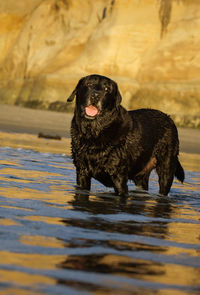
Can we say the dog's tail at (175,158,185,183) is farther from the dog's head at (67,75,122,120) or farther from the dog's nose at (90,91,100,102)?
the dog's nose at (90,91,100,102)

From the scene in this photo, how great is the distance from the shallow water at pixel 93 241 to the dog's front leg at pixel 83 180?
15 centimetres

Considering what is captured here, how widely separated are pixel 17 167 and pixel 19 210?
4361 millimetres

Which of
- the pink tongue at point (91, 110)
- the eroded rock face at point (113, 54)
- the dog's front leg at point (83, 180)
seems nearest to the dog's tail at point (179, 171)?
the dog's front leg at point (83, 180)

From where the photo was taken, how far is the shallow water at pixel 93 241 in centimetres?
367

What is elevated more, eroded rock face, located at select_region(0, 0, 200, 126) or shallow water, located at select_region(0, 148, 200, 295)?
eroded rock face, located at select_region(0, 0, 200, 126)

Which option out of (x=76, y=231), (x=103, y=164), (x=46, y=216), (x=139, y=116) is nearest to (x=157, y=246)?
(x=76, y=231)

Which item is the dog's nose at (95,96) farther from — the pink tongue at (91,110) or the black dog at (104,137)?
the pink tongue at (91,110)

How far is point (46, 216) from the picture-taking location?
19.2 ft

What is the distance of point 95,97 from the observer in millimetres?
7828

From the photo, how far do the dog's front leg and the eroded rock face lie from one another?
105ft

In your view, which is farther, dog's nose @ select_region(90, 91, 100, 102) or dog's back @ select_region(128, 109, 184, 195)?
dog's back @ select_region(128, 109, 184, 195)

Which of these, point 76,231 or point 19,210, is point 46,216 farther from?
point 76,231

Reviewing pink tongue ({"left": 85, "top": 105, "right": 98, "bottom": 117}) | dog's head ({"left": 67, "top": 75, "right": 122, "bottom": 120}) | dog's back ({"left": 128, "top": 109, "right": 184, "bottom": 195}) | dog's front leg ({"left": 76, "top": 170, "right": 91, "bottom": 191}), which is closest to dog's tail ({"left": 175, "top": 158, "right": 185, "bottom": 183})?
dog's back ({"left": 128, "top": 109, "right": 184, "bottom": 195})

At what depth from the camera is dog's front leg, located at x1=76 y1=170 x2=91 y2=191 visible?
8.23 m
